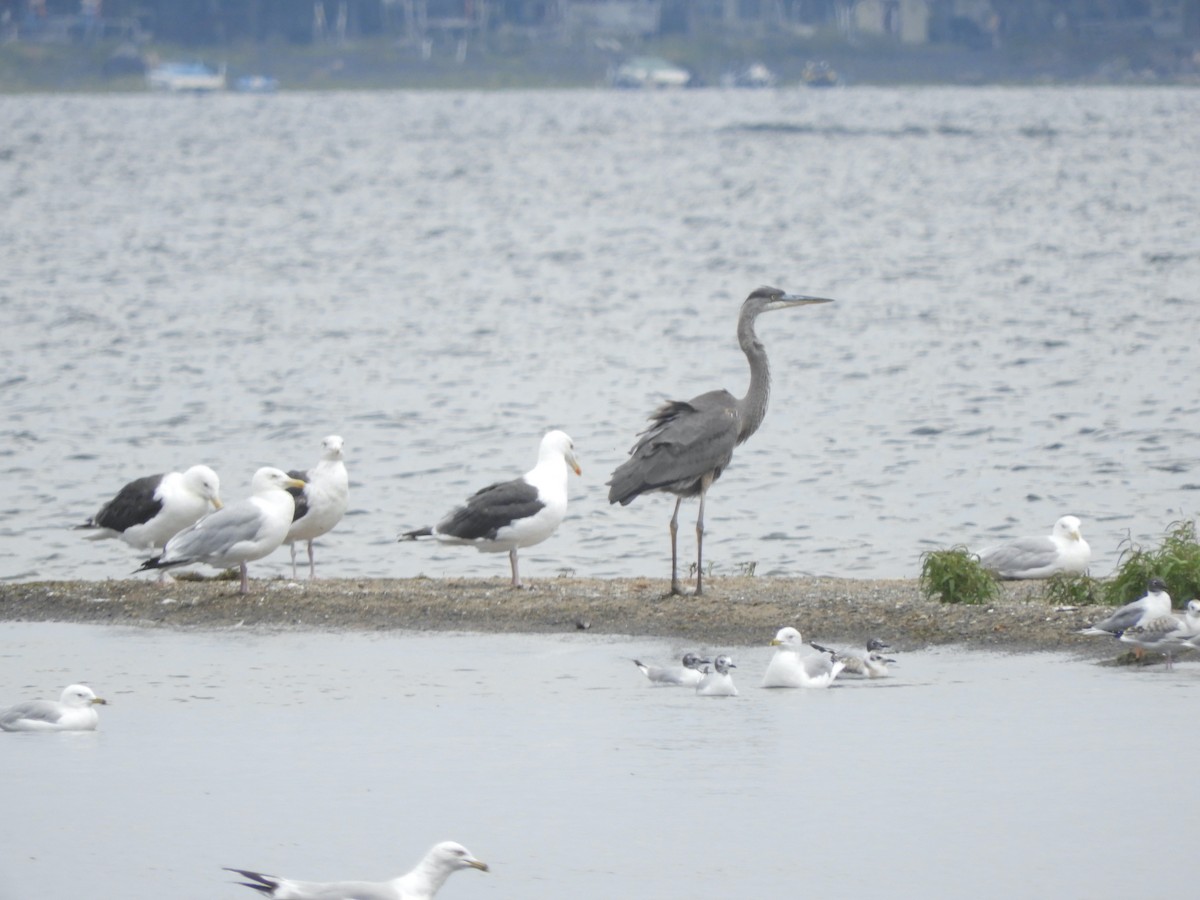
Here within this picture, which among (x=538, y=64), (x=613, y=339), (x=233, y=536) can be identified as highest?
(x=538, y=64)

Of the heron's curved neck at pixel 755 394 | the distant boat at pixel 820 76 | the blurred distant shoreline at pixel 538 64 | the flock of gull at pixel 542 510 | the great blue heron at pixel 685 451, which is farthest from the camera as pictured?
the blurred distant shoreline at pixel 538 64

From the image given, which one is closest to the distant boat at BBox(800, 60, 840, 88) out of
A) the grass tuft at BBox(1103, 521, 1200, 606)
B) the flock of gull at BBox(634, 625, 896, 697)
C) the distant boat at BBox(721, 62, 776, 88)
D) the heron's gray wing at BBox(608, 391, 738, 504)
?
the distant boat at BBox(721, 62, 776, 88)

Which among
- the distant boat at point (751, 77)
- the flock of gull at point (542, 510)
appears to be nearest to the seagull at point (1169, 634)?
the flock of gull at point (542, 510)

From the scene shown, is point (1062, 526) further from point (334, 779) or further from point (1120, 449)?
point (1120, 449)

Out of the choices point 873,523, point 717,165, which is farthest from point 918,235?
point 873,523

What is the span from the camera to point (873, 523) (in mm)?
20219

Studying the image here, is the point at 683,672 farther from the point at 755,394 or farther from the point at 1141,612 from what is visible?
the point at 755,394


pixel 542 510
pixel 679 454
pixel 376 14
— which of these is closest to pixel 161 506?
pixel 542 510

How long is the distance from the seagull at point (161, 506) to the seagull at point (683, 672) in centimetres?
451

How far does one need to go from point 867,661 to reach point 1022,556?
402 cm

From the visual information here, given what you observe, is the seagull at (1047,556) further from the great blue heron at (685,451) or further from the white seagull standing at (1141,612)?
the white seagull standing at (1141,612)

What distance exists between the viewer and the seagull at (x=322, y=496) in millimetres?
15508

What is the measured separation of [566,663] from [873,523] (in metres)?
8.20

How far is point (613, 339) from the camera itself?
38.5 m
